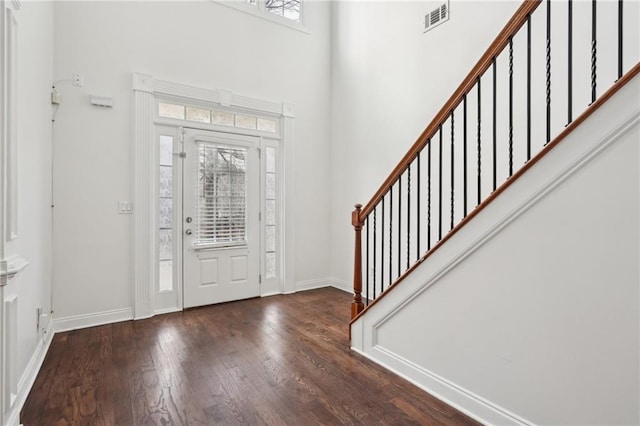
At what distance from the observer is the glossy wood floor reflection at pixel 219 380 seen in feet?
6.29

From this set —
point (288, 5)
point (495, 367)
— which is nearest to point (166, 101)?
point (288, 5)

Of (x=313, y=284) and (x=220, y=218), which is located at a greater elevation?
(x=220, y=218)

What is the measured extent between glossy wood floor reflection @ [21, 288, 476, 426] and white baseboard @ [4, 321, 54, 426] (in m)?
0.05

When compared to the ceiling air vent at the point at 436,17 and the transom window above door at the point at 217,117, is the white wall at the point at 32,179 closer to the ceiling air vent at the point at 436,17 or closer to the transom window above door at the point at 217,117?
the transom window above door at the point at 217,117

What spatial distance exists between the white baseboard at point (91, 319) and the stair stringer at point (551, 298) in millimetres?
3047

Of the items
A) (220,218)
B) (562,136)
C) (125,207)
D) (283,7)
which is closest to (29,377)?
(125,207)

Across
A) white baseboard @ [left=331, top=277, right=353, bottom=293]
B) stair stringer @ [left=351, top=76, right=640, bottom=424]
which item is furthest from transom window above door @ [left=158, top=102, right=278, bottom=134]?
stair stringer @ [left=351, top=76, right=640, bottom=424]

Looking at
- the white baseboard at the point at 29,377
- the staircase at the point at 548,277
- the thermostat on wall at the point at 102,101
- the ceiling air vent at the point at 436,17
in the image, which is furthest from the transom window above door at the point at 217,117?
the staircase at the point at 548,277

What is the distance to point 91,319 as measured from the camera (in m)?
3.36

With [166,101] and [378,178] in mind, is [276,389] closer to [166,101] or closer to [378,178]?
[378,178]

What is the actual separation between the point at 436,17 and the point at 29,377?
15.2ft

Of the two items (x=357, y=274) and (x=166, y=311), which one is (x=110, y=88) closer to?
(x=166, y=311)

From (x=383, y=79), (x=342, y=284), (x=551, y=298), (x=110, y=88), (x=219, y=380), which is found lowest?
(x=219, y=380)

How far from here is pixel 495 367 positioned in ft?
5.87
